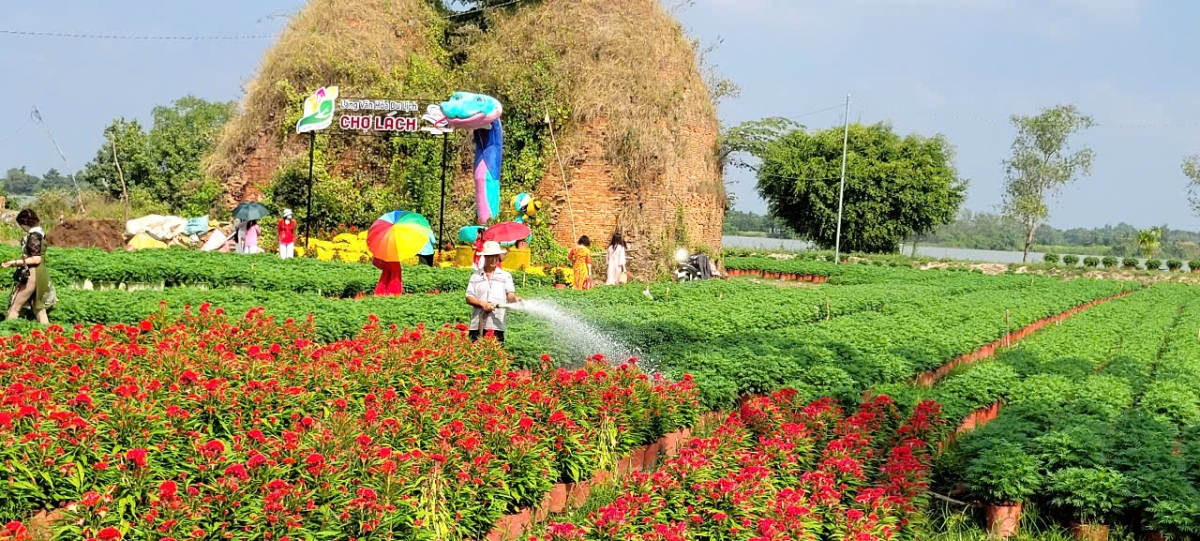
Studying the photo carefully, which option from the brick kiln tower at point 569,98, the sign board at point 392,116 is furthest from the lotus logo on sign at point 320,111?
the brick kiln tower at point 569,98

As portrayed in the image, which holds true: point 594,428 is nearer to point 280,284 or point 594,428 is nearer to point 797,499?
point 797,499

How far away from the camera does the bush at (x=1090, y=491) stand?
18.9 ft

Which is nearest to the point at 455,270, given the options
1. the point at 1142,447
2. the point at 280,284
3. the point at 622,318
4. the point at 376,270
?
the point at 376,270

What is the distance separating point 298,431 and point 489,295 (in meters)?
3.59

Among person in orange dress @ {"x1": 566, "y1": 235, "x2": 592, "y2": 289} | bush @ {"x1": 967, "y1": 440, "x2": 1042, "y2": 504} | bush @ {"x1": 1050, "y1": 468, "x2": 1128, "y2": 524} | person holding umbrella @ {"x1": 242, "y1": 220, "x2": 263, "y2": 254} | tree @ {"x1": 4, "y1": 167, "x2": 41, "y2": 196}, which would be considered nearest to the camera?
bush @ {"x1": 1050, "y1": 468, "x2": 1128, "y2": 524}

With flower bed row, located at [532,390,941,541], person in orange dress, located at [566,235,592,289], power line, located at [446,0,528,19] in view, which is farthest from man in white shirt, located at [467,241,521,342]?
power line, located at [446,0,528,19]

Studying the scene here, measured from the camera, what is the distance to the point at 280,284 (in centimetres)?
1524

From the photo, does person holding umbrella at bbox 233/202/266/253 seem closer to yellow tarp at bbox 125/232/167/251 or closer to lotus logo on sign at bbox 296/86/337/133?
lotus logo on sign at bbox 296/86/337/133

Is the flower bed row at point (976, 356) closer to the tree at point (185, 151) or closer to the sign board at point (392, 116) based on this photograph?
the sign board at point (392, 116)

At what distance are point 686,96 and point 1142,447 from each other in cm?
2163

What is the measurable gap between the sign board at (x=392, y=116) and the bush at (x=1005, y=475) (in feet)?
54.0

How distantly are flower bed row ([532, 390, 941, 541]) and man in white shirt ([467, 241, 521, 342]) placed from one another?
275cm

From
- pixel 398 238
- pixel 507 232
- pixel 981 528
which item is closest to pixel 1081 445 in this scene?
pixel 981 528

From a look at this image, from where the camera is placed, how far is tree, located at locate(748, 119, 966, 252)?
5053cm
